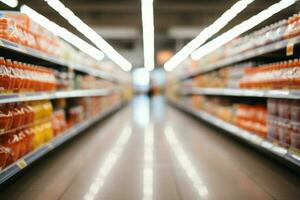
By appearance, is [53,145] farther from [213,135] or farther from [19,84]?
[213,135]

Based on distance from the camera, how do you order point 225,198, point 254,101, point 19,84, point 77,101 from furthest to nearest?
1. point 77,101
2. point 254,101
3. point 19,84
4. point 225,198

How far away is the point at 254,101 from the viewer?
540 cm

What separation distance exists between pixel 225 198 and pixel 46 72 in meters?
2.36

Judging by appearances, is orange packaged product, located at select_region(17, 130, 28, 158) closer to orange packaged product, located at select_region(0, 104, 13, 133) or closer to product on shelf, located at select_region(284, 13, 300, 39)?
orange packaged product, located at select_region(0, 104, 13, 133)

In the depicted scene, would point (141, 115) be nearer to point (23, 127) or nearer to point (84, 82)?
point (84, 82)

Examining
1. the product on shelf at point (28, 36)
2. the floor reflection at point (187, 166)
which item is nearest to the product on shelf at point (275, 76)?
the floor reflection at point (187, 166)

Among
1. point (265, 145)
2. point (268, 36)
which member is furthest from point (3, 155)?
point (268, 36)

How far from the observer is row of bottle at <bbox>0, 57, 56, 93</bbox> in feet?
8.50

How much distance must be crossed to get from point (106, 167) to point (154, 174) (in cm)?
56

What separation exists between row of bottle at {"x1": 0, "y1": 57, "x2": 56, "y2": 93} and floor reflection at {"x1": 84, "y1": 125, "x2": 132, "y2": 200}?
101cm

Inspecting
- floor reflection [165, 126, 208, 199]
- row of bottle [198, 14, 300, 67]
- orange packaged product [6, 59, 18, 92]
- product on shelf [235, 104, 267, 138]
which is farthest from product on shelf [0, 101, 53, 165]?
row of bottle [198, 14, 300, 67]

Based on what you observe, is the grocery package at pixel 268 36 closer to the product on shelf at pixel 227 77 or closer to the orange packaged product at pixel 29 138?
the product on shelf at pixel 227 77

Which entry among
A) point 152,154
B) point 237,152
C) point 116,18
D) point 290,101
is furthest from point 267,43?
point 116,18

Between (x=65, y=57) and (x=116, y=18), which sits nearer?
(x=65, y=57)
